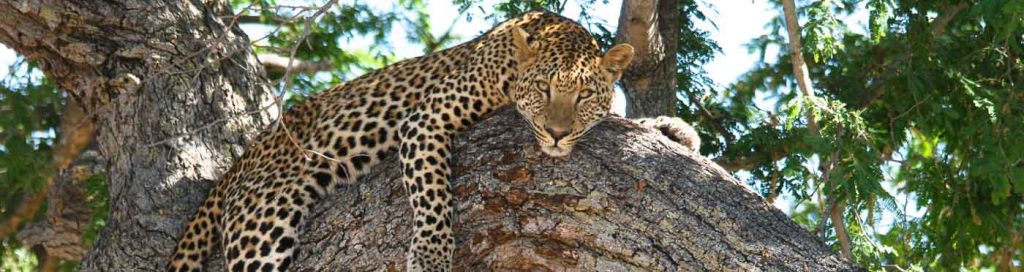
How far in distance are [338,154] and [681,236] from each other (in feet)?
7.27

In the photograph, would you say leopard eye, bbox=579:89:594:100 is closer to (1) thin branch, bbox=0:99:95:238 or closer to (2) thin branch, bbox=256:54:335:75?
(2) thin branch, bbox=256:54:335:75

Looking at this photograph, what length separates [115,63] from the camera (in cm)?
769

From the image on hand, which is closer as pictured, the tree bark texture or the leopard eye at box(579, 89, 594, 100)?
the leopard eye at box(579, 89, 594, 100)

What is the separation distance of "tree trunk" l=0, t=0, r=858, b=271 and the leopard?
113mm

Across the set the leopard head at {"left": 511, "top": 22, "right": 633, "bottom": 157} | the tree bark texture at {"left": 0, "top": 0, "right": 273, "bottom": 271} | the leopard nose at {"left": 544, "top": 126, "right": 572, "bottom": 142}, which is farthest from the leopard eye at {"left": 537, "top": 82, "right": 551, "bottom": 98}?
the tree bark texture at {"left": 0, "top": 0, "right": 273, "bottom": 271}

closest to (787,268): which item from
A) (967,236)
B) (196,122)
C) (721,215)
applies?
(721,215)

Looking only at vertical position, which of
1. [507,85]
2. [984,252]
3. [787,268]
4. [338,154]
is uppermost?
[984,252]

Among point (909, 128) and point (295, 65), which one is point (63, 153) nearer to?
point (295, 65)

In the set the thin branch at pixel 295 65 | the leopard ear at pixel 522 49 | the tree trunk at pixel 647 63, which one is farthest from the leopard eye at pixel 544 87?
the thin branch at pixel 295 65

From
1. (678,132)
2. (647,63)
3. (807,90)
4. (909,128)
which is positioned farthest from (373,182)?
(909,128)

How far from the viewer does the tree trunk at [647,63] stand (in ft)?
27.2

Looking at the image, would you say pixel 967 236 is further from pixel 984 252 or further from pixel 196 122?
pixel 196 122

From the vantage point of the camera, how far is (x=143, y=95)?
304 inches

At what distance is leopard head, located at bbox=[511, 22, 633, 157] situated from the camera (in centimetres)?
670
